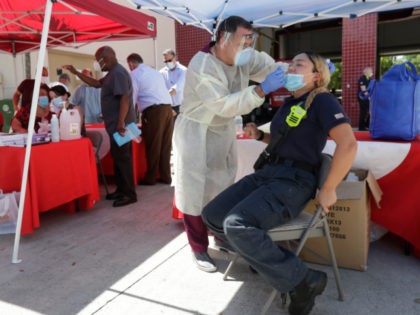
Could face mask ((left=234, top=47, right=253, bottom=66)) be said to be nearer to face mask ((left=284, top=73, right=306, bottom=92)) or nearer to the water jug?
face mask ((left=284, top=73, right=306, bottom=92))

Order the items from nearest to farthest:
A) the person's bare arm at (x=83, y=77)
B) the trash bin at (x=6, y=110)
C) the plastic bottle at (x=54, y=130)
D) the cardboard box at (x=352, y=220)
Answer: the cardboard box at (x=352, y=220) → the plastic bottle at (x=54, y=130) → the person's bare arm at (x=83, y=77) → the trash bin at (x=6, y=110)

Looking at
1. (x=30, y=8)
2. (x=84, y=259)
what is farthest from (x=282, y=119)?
(x=30, y=8)

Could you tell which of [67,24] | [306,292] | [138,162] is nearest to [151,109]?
[138,162]

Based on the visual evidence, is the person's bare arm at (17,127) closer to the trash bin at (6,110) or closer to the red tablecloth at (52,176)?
the red tablecloth at (52,176)

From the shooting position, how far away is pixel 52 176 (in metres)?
3.19

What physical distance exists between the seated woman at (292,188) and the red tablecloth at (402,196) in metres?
0.77

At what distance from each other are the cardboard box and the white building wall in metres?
4.99

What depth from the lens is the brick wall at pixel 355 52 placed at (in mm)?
10148

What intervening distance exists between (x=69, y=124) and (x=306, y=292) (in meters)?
2.59

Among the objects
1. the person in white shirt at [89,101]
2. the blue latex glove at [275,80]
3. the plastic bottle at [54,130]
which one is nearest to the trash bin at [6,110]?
the person in white shirt at [89,101]

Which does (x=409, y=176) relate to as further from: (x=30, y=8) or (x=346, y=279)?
(x=30, y=8)

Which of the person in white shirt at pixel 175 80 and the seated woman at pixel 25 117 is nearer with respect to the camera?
the seated woman at pixel 25 117

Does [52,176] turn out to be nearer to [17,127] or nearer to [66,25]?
[17,127]

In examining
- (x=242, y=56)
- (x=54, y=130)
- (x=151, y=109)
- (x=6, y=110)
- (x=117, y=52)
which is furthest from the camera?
(x=117, y=52)
